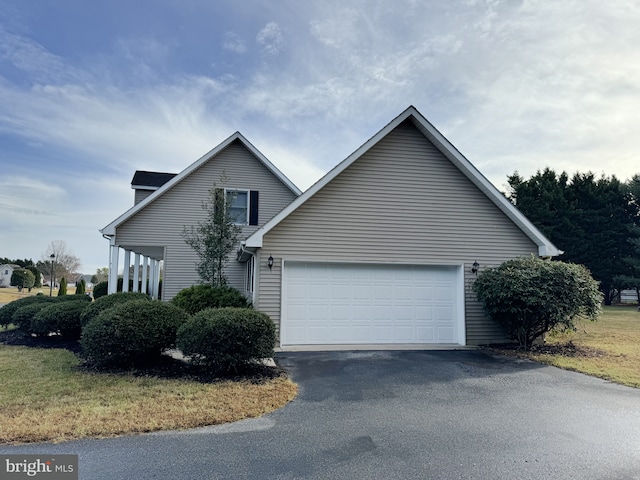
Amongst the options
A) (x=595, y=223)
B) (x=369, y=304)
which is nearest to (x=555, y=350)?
(x=369, y=304)

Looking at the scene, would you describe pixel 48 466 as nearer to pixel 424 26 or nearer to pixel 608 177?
pixel 424 26

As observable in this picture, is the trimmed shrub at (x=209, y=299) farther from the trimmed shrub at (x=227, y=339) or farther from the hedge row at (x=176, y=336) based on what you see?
the trimmed shrub at (x=227, y=339)

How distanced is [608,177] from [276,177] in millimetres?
35777

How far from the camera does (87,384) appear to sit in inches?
258

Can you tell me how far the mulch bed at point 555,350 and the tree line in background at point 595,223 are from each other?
23873mm

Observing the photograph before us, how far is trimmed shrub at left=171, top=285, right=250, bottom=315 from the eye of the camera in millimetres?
10375

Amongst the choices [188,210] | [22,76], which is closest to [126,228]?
[188,210]

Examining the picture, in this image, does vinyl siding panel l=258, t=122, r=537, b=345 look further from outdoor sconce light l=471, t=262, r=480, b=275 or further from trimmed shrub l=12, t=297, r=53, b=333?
trimmed shrub l=12, t=297, r=53, b=333

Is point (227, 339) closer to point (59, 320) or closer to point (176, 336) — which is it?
point (176, 336)

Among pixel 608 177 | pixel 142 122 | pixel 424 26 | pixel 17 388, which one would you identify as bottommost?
pixel 17 388

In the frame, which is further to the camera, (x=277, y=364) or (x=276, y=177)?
(x=276, y=177)

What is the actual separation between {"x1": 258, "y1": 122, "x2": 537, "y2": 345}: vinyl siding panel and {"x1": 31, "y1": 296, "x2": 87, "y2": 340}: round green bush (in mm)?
5694

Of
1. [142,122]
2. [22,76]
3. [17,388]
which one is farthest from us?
[142,122]

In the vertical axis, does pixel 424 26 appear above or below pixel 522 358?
above
